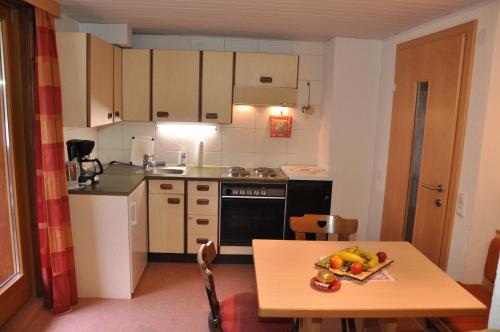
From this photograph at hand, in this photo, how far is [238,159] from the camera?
4262 mm

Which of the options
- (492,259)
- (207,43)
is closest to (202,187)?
(207,43)

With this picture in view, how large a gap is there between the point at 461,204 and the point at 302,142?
1912 mm

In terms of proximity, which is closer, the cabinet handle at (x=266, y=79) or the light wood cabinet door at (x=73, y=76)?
the light wood cabinet door at (x=73, y=76)

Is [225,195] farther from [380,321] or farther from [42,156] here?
[380,321]

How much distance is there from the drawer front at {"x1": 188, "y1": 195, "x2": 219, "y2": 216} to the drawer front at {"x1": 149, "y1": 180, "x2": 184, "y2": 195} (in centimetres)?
13

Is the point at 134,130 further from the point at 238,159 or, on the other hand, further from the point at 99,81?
the point at 238,159

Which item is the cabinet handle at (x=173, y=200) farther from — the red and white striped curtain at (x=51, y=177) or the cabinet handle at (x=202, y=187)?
the red and white striped curtain at (x=51, y=177)

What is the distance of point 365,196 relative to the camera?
159 inches

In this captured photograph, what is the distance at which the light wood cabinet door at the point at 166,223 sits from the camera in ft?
12.1

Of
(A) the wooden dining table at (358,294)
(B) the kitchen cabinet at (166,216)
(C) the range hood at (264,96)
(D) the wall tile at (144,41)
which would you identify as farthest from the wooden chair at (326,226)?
(D) the wall tile at (144,41)

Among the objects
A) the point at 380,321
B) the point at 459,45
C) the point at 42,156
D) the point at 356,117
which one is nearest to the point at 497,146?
the point at 459,45

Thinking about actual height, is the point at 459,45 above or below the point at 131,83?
above

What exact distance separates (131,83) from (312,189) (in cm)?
199

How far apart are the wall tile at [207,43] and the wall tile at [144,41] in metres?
0.41
